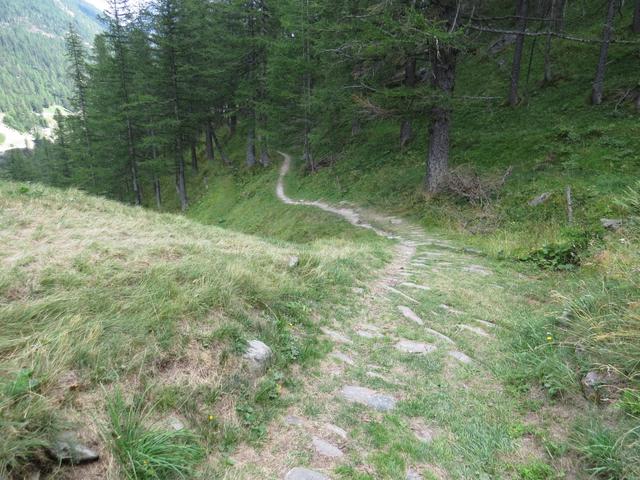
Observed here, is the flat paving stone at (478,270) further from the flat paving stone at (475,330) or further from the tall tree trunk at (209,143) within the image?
the tall tree trunk at (209,143)

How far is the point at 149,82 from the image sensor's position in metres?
28.1

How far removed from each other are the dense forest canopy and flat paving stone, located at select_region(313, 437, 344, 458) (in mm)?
12491

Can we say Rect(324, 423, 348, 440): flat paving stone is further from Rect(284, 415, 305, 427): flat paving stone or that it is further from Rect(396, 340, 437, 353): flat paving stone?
Rect(396, 340, 437, 353): flat paving stone

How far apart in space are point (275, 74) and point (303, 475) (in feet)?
85.0

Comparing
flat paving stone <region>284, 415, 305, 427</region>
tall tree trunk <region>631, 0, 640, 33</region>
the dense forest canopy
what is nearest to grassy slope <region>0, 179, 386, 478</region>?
flat paving stone <region>284, 415, 305, 427</region>

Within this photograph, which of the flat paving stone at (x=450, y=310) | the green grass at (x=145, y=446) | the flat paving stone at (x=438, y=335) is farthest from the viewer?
the flat paving stone at (x=450, y=310)

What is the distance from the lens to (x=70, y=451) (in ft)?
6.42

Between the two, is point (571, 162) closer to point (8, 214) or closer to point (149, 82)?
point (8, 214)

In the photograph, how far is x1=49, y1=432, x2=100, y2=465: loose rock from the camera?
1.92 meters

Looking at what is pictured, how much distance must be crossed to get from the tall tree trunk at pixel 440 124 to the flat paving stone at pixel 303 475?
1312cm

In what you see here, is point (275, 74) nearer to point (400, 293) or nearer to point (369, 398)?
point (400, 293)

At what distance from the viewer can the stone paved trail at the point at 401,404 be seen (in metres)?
2.53

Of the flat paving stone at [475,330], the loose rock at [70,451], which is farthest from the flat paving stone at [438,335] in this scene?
the loose rock at [70,451]

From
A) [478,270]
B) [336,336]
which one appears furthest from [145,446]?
[478,270]
